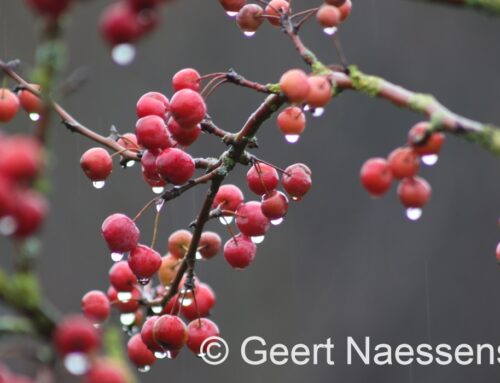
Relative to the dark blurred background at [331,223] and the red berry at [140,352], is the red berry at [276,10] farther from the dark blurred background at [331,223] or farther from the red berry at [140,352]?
the dark blurred background at [331,223]

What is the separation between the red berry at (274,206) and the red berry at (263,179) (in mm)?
16

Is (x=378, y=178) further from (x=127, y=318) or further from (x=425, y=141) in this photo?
(x=127, y=318)

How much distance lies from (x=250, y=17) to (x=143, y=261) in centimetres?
31

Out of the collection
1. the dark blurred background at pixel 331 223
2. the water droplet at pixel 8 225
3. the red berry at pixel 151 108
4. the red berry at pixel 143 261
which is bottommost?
the water droplet at pixel 8 225

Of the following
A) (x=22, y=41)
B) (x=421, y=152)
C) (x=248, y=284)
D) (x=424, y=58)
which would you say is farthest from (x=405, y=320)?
(x=421, y=152)

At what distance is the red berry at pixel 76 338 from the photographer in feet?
1.73

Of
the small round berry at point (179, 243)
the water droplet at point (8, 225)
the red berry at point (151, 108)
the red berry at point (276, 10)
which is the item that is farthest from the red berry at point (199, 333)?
the water droplet at point (8, 225)

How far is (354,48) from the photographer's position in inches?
196

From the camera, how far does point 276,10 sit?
103 cm

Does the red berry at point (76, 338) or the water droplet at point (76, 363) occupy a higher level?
the red berry at point (76, 338)

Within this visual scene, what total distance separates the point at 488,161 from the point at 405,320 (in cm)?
91

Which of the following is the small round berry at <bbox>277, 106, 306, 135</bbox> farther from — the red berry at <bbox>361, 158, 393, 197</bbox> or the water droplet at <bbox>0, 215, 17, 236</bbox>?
the water droplet at <bbox>0, 215, 17, 236</bbox>

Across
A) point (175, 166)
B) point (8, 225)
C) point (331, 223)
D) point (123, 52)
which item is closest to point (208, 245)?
point (175, 166)

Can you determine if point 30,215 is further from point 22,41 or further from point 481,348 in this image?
point 22,41
